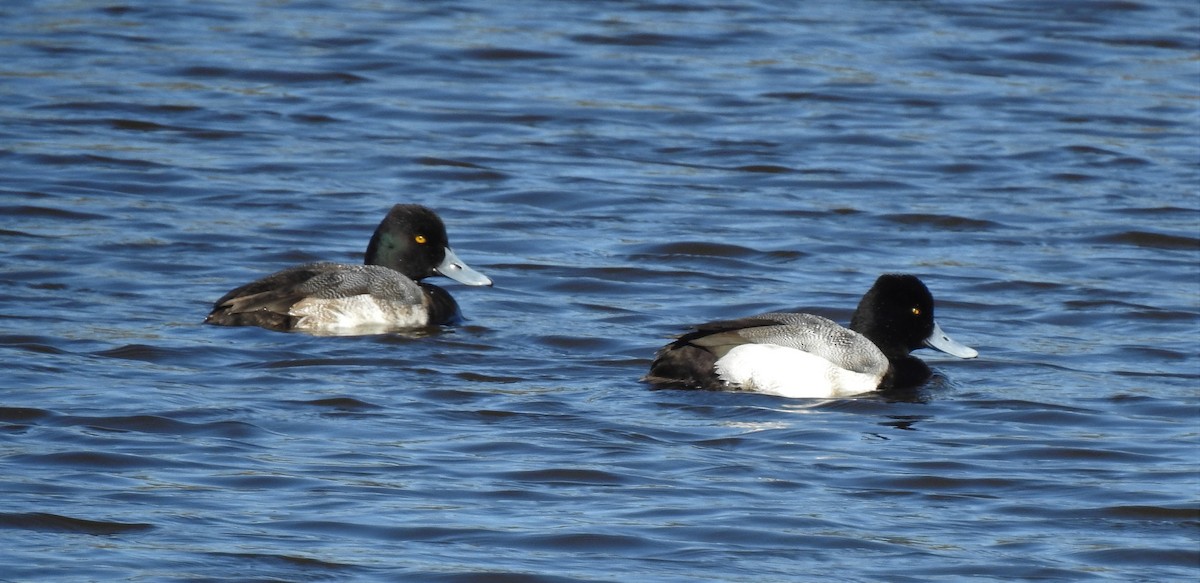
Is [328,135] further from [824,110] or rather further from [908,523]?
[908,523]

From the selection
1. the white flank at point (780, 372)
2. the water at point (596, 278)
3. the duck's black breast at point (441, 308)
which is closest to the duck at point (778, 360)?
the white flank at point (780, 372)

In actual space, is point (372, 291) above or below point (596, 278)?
above

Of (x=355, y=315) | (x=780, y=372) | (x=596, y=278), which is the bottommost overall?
(x=596, y=278)

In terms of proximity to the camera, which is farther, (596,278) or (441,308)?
(596,278)

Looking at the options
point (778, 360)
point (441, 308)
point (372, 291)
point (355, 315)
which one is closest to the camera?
point (778, 360)

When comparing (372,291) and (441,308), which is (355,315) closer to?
(372,291)

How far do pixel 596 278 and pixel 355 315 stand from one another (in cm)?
207

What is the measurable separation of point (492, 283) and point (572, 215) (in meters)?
2.45

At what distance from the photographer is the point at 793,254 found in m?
13.8

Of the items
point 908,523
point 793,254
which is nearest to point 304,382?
point 908,523

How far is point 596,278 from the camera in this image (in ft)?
42.8

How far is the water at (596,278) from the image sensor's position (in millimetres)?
7605

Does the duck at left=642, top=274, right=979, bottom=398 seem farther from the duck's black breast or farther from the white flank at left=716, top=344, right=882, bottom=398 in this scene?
the duck's black breast

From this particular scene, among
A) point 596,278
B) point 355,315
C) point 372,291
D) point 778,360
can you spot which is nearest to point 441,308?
Answer: point 372,291
